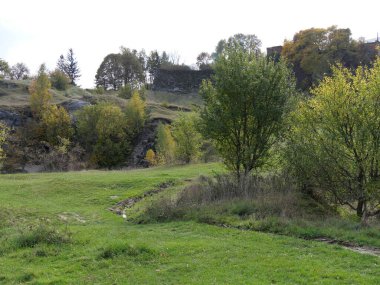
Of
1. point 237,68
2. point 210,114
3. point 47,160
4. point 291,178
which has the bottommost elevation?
point 47,160

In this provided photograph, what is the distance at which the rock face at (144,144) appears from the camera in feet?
229

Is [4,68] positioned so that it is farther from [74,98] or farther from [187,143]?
[187,143]

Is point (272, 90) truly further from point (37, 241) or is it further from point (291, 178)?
point (37, 241)

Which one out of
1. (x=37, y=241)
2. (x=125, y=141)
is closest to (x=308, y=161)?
(x=37, y=241)

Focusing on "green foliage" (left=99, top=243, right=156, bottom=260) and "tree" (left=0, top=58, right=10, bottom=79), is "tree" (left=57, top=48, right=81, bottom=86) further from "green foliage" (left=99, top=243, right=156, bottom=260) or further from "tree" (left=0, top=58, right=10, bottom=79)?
"green foliage" (left=99, top=243, right=156, bottom=260)

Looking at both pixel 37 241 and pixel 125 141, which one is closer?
pixel 37 241

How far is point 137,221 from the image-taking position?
57.7 ft

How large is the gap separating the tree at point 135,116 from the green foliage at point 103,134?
11.6 ft

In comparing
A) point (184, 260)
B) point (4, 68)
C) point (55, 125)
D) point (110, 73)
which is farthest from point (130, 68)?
point (184, 260)

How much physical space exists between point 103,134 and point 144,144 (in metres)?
8.61

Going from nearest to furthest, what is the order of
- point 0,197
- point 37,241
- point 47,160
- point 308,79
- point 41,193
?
point 37,241 → point 0,197 → point 41,193 → point 47,160 → point 308,79

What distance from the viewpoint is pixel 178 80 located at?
114875 mm

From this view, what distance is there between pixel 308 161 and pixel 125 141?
186ft

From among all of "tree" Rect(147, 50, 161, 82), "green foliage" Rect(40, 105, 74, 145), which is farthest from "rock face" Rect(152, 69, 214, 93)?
"green foliage" Rect(40, 105, 74, 145)
